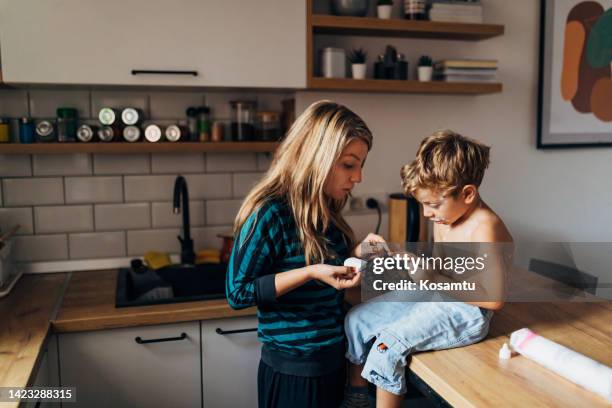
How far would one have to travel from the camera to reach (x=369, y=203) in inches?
99.9

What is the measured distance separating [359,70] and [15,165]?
1411mm

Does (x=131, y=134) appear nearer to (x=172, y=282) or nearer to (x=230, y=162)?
(x=230, y=162)

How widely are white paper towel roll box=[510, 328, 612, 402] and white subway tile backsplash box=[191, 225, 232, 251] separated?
139 cm

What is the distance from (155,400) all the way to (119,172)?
933 mm

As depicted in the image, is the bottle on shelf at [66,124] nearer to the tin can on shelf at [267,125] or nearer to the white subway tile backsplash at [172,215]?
the white subway tile backsplash at [172,215]

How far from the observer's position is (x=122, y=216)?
2.37 meters

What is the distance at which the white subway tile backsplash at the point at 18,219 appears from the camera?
226 centimetres

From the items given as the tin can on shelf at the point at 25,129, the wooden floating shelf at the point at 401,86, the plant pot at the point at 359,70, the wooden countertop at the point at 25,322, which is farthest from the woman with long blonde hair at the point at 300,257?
the tin can on shelf at the point at 25,129

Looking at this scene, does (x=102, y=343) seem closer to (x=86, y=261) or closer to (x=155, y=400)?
(x=155, y=400)

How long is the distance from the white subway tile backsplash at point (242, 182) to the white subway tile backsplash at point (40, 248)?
72 cm

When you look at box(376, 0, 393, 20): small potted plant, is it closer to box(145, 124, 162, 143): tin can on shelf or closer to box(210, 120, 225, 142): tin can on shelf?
box(210, 120, 225, 142): tin can on shelf

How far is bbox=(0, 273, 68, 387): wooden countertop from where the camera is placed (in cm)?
142

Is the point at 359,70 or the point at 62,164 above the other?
the point at 359,70

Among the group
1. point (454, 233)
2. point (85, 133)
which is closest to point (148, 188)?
point (85, 133)
